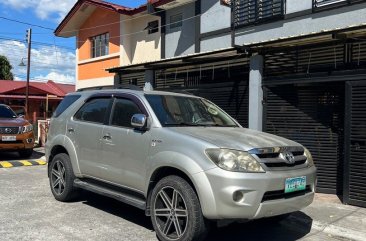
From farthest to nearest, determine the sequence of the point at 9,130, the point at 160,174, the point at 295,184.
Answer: the point at 9,130
the point at 160,174
the point at 295,184

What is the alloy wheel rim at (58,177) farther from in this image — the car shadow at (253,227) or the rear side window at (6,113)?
the rear side window at (6,113)

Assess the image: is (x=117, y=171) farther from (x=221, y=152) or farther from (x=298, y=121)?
(x=298, y=121)

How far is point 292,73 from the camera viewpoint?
8.45 metres

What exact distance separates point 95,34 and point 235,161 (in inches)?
650

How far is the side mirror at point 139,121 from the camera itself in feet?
18.0

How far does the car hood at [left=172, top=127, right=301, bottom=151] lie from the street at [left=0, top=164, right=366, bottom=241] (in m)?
1.28

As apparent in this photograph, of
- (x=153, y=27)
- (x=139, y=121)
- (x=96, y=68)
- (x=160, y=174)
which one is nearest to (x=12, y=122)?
(x=153, y=27)

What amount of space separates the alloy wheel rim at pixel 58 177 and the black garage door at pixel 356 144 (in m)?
4.61

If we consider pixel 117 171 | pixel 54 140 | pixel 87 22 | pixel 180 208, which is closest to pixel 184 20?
pixel 87 22

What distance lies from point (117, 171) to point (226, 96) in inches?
184

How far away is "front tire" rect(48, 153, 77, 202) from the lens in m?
6.93

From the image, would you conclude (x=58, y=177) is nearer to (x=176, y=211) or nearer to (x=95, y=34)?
(x=176, y=211)

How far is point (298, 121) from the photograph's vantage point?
8523mm

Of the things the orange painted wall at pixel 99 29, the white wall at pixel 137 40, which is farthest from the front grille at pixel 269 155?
the orange painted wall at pixel 99 29
